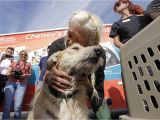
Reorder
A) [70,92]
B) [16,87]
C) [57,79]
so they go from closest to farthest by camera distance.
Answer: [57,79]
[70,92]
[16,87]

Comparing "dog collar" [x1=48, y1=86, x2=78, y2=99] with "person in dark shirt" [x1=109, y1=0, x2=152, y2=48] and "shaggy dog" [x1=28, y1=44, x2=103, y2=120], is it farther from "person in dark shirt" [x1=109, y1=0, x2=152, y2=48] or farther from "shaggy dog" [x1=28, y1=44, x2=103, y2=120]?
"person in dark shirt" [x1=109, y1=0, x2=152, y2=48]

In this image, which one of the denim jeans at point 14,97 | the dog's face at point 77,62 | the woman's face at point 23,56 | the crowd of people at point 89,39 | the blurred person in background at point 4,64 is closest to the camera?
the dog's face at point 77,62

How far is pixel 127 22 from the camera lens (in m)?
3.46

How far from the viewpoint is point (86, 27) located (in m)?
2.62

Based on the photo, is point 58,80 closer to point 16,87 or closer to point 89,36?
point 89,36

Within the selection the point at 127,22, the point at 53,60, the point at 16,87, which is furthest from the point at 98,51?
the point at 16,87

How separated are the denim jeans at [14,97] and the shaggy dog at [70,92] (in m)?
3.27

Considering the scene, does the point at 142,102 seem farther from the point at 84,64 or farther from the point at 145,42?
the point at 84,64

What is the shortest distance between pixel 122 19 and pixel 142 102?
6.33 feet

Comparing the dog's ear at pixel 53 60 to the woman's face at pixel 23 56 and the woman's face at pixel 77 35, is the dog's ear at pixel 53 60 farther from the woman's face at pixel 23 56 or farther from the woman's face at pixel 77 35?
the woman's face at pixel 23 56

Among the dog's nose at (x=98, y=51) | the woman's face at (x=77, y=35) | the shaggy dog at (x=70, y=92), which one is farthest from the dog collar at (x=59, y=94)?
the woman's face at (x=77, y=35)

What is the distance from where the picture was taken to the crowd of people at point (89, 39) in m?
2.50

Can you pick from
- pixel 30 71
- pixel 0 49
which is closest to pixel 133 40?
pixel 30 71

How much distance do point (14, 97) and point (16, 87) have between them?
180mm
